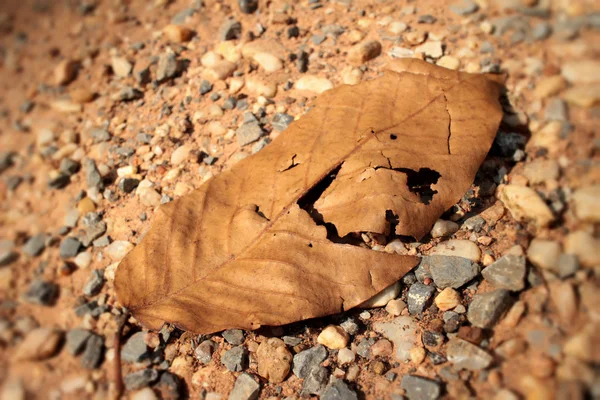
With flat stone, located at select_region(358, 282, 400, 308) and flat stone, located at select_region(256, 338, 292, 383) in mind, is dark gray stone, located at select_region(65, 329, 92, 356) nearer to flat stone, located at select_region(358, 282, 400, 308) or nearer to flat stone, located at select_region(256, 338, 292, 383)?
flat stone, located at select_region(256, 338, 292, 383)

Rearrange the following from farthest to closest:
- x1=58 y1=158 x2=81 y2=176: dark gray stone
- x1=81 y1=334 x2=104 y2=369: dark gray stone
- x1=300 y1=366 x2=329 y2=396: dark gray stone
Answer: x1=58 y1=158 x2=81 y2=176: dark gray stone, x1=81 y1=334 x2=104 y2=369: dark gray stone, x1=300 y1=366 x2=329 y2=396: dark gray stone

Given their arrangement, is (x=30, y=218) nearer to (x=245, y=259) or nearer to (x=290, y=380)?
(x=245, y=259)

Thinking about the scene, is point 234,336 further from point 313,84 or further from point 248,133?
point 313,84

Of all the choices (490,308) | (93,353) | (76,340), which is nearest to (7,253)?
(76,340)

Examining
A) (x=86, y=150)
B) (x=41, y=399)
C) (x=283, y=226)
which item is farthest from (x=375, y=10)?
(x=41, y=399)

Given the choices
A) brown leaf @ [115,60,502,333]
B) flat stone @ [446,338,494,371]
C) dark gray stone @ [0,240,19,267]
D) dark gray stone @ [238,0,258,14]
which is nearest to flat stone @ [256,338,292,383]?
brown leaf @ [115,60,502,333]
